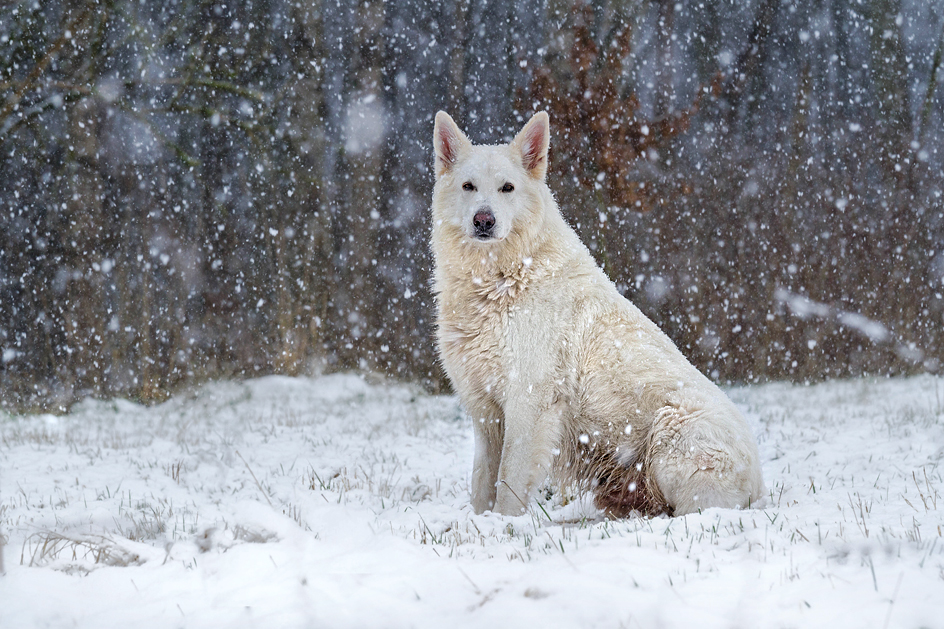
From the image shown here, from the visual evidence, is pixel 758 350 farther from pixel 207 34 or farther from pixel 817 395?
pixel 207 34

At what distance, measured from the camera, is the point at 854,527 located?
3.07 metres

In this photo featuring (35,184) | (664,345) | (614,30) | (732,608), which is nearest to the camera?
(732,608)

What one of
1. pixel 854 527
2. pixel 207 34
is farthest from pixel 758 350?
pixel 207 34

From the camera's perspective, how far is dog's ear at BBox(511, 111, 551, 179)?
482 cm

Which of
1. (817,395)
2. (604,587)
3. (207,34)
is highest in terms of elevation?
(207,34)

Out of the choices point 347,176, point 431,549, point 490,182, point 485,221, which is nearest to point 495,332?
point 485,221

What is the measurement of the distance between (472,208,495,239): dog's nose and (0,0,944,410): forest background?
5626mm

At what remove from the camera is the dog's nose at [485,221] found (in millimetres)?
4449

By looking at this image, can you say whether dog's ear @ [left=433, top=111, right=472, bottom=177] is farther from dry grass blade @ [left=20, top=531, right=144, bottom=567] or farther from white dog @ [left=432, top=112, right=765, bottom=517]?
dry grass blade @ [left=20, top=531, right=144, bottom=567]

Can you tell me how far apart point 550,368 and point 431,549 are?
5.05ft

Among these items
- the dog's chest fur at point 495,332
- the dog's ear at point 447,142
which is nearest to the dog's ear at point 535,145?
the dog's ear at point 447,142

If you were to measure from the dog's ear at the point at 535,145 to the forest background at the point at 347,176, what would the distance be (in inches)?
199

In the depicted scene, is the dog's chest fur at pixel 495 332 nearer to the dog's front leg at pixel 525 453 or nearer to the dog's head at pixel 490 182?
the dog's front leg at pixel 525 453

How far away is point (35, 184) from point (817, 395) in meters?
12.0
